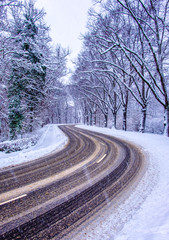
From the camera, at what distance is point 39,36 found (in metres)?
14.3

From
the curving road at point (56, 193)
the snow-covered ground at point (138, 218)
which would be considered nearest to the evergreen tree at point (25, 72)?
the curving road at point (56, 193)

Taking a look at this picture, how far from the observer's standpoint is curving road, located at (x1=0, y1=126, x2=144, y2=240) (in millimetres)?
2728

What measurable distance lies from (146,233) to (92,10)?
1525cm

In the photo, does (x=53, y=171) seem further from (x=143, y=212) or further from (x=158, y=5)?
(x=158, y=5)

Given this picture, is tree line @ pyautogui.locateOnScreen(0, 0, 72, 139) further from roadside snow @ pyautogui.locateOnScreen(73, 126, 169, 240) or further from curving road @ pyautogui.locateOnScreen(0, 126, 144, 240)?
roadside snow @ pyautogui.locateOnScreen(73, 126, 169, 240)

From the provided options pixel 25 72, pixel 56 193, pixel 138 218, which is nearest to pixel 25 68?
pixel 25 72

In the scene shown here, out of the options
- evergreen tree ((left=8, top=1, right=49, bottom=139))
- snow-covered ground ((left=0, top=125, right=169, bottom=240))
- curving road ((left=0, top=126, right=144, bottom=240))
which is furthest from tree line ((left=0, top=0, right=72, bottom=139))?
snow-covered ground ((left=0, top=125, right=169, bottom=240))

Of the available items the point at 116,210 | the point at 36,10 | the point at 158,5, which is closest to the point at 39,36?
the point at 36,10

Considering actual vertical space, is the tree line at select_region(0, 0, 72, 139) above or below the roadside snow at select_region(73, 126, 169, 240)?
above

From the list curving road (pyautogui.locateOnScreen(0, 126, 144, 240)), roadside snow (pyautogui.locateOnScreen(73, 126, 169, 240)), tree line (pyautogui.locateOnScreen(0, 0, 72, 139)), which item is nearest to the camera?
roadside snow (pyautogui.locateOnScreen(73, 126, 169, 240))

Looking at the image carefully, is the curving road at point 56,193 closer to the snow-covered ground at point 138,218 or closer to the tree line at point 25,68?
the snow-covered ground at point 138,218

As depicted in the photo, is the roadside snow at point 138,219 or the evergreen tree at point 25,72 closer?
the roadside snow at point 138,219

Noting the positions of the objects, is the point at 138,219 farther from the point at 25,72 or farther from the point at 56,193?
the point at 25,72

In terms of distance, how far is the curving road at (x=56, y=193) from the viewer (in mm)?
2728
